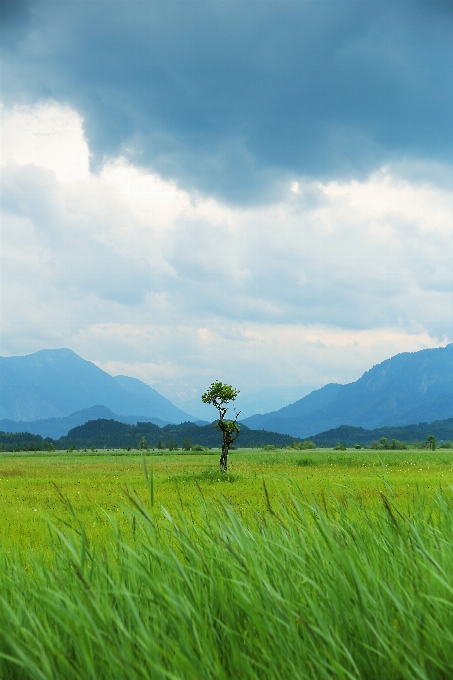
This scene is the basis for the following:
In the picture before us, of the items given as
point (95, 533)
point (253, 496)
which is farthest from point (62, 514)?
point (253, 496)

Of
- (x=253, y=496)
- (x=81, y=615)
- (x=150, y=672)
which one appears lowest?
A: (x=253, y=496)

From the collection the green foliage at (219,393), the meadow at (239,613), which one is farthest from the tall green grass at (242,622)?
the green foliage at (219,393)

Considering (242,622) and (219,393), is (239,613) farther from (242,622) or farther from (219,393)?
(219,393)

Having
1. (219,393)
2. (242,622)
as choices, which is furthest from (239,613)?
(219,393)

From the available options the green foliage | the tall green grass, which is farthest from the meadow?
the green foliage

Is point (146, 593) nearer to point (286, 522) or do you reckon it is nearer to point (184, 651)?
point (184, 651)

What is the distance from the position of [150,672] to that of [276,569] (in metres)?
0.80

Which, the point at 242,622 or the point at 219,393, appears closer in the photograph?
the point at 242,622

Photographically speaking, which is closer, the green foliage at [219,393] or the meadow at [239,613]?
the meadow at [239,613]

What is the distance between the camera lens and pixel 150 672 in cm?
236

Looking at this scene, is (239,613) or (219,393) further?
(219,393)

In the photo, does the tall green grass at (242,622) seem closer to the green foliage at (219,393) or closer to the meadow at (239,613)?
Answer: the meadow at (239,613)

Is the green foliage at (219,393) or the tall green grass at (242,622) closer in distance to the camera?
the tall green grass at (242,622)

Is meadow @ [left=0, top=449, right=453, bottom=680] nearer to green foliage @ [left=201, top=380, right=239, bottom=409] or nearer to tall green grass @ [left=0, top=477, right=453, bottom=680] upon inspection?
tall green grass @ [left=0, top=477, right=453, bottom=680]
